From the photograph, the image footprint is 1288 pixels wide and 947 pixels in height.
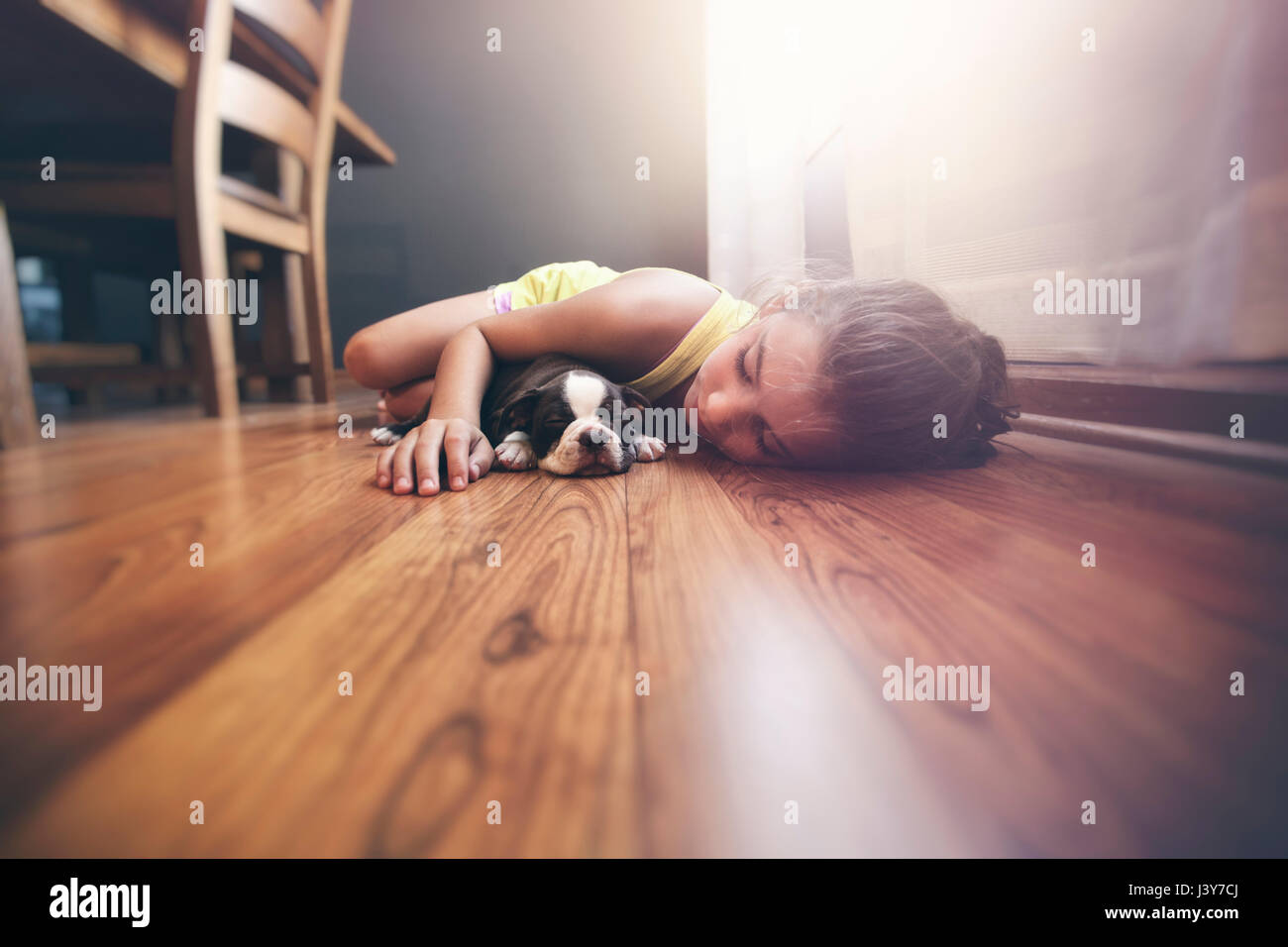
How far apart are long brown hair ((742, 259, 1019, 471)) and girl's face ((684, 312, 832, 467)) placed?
0.03 metres

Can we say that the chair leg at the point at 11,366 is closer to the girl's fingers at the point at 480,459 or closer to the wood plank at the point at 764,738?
the girl's fingers at the point at 480,459

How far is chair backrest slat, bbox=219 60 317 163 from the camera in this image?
181 centimetres

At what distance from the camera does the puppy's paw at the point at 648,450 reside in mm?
1275

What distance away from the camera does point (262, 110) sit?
6.30 feet

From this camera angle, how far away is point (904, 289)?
1.10 m

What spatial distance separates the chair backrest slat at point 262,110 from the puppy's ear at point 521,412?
1401 mm

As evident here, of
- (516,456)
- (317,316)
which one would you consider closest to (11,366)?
(516,456)

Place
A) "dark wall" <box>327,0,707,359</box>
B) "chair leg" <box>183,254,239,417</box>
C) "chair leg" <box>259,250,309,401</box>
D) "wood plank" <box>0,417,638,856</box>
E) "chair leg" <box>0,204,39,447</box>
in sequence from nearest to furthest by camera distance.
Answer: "wood plank" <box>0,417,638,856</box>
"chair leg" <box>0,204,39,447</box>
"chair leg" <box>183,254,239,417</box>
"chair leg" <box>259,250,309,401</box>
"dark wall" <box>327,0,707,359</box>

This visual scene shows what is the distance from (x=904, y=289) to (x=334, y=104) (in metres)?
2.19

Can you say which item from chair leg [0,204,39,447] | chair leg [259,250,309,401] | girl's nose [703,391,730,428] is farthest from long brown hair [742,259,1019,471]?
chair leg [259,250,309,401]

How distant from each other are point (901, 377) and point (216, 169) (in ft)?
6.48

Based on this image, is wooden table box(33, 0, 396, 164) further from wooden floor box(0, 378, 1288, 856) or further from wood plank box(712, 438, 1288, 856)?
wood plank box(712, 438, 1288, 856)

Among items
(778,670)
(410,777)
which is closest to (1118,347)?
(778,670)

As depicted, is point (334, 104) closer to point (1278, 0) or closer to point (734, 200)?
point (734, 200)
